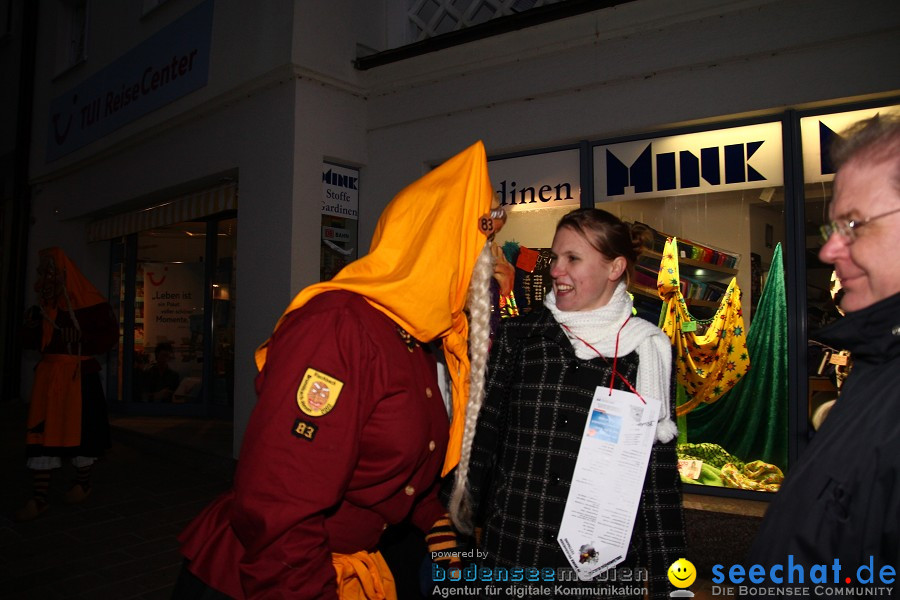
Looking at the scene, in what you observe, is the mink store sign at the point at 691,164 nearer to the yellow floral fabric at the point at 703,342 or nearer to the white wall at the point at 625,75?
the white wall at the point at 625,75

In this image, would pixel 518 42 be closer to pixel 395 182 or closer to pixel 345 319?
pixel 395 182

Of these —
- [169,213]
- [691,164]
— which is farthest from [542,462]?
[169,213]

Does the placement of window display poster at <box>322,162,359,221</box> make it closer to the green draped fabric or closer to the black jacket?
the green draped fabric

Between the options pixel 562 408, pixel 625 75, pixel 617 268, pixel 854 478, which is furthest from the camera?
pixel 625 75

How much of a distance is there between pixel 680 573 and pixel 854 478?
1031 mm

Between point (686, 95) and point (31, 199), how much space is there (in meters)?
10.9

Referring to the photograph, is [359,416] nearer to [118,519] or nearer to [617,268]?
[617,268]

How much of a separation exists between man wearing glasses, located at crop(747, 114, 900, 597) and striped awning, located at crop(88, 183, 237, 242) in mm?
6639

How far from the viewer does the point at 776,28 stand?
13.8 ft

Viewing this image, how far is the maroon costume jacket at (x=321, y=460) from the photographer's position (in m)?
1.56

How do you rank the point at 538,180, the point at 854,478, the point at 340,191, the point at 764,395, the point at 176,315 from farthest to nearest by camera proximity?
the point at 176,315
the point at 340,191
the point at 538,180
the point at 764,395
the point at 854,478

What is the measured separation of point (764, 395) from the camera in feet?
14.5

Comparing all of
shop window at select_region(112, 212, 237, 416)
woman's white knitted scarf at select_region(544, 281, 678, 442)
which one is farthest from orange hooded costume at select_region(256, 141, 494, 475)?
shop window at select_region(112, 212, 237, 416)

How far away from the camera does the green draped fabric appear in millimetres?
4348
